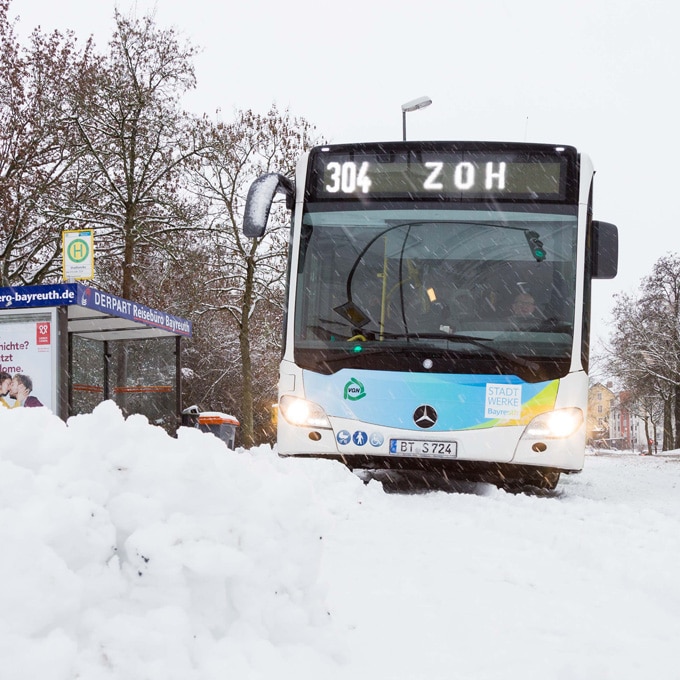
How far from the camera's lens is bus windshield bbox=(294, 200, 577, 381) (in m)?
7.63

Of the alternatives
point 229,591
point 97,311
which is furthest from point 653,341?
point 229,591

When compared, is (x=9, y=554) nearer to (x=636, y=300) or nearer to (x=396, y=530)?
(x=396, y=530)

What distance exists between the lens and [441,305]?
25.6 ft

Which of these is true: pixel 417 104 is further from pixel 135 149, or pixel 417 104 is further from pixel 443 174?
pixel 443 174

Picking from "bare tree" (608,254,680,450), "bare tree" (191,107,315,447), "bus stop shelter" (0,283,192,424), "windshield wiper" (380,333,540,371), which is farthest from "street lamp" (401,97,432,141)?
"bare tree" (608,254,680,450)

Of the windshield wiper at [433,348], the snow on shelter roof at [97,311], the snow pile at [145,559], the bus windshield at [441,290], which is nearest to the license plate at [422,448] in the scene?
the bus windshield at [441,290]

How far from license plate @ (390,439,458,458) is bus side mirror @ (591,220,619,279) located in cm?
222

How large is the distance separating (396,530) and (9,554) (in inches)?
130

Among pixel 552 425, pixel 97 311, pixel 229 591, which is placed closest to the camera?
pixel 229 591

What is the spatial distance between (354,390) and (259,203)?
1.98 m

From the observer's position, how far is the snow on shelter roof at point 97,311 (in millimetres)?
10414

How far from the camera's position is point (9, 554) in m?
2.14

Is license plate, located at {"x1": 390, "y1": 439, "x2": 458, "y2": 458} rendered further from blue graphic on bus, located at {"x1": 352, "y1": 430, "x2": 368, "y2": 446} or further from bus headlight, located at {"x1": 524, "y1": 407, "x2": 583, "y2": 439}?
bus headlight, located at {"x1": 524, "y1": 407, "x2": 583, "y2": 439}

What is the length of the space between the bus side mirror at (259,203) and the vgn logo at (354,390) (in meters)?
1.61
